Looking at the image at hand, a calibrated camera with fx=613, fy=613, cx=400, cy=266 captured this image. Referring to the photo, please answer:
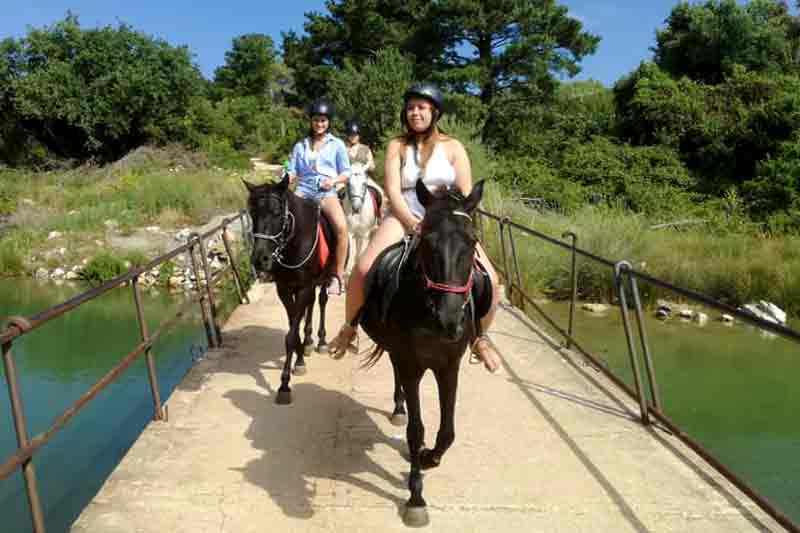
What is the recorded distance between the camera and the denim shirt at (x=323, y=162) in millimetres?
6773

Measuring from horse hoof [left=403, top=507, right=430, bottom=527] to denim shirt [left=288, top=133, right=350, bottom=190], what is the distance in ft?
13.3

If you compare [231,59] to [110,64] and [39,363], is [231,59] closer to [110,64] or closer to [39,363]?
[110,64]

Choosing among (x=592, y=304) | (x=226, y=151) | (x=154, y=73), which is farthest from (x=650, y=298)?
(x=154, y=73)

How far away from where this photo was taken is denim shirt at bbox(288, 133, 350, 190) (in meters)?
6.77

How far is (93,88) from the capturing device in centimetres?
2981

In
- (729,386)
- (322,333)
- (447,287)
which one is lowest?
(729,386)

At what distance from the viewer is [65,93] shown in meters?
29.2

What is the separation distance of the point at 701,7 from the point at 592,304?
2237 centimetres

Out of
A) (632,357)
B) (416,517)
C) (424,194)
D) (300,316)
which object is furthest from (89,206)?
(424,194)

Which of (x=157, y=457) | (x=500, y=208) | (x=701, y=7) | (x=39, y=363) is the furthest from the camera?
(x=701, y=7)

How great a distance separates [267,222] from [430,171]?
6.34 feet

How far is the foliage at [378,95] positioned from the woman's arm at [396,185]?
77.4 ft

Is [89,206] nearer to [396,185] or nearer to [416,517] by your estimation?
[396,185]

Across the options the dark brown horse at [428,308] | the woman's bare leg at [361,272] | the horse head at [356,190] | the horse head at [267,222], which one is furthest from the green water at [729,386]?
the horse head at [267,222]
